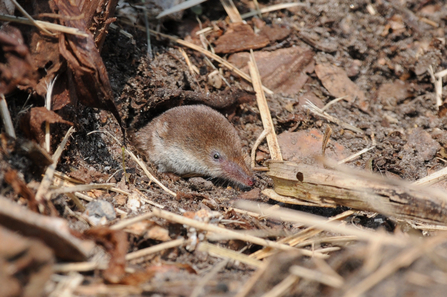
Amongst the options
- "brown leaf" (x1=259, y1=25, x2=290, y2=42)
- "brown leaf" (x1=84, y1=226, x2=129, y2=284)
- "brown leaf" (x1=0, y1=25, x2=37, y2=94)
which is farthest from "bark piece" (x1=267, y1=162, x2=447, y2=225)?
"brown leaf" (x1=259, y1=25, x2=290, y2=42)

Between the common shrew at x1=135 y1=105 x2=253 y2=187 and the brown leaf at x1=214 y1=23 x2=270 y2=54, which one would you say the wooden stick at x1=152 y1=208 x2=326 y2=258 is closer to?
the common shrew at x1=135 y1=105 x2=253 y2=187

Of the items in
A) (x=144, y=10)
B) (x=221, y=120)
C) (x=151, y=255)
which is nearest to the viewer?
→ (x=151, y=255)

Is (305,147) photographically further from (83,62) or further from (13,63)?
(13,63)

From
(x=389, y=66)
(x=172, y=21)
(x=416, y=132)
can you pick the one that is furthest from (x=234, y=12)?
(x=416, y=132)

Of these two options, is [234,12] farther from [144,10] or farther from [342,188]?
[342,188]

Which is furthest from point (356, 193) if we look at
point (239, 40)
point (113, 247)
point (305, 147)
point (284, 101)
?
point (239, 40)

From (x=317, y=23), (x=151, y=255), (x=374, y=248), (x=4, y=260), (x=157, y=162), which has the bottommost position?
(x=157, y=162)
